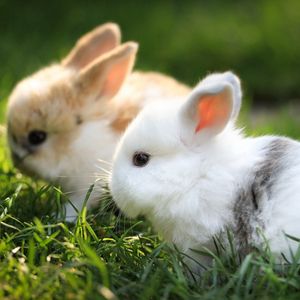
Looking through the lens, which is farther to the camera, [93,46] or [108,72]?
[93,46]

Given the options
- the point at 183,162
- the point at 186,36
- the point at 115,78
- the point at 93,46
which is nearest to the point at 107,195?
the point at 183,162

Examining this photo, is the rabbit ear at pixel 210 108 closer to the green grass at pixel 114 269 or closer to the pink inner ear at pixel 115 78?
the green grass at pixel 114 269

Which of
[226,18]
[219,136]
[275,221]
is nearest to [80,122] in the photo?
[219,136]

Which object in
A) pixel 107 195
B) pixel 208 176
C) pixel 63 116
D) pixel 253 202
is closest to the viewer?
pixel 253 202

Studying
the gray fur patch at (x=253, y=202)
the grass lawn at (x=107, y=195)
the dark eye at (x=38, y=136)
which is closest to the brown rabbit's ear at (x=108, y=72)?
the dark eye at (x=38, y=136)

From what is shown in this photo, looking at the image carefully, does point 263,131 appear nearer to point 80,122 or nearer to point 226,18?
point 80,122

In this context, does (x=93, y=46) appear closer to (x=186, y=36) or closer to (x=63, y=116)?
(x=63, y=116)

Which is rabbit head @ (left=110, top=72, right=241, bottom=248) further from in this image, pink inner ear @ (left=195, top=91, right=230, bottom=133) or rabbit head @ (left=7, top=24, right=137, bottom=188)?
rabbit head @ (left=7, top=24, right=137, bottom=188)
